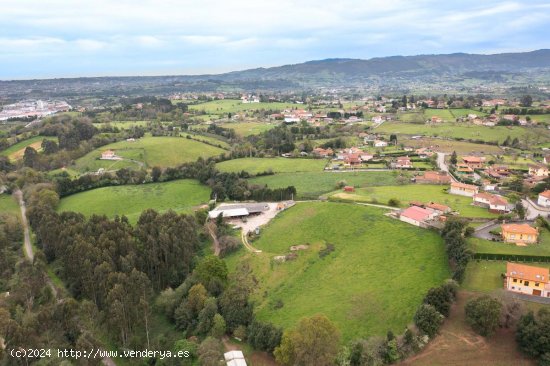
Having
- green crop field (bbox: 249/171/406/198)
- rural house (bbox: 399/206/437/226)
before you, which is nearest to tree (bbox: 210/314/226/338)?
rural house (bbox: 399/206/437/226)

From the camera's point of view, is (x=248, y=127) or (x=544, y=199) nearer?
(x=544, y=199)

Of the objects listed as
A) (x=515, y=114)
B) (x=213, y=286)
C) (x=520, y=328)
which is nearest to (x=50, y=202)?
(x=213, y=286)

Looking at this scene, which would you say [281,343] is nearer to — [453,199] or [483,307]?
[483,307]

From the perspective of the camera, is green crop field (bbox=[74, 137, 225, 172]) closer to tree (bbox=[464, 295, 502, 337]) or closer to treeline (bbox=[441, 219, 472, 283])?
treeline (bbox=[441, 219, 472, 283])

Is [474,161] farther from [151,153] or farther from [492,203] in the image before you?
[151,153]

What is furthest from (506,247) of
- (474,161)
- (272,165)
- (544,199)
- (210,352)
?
(272,165)

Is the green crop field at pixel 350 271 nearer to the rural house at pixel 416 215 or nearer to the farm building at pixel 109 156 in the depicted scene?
the rural house at pixel 416 215
